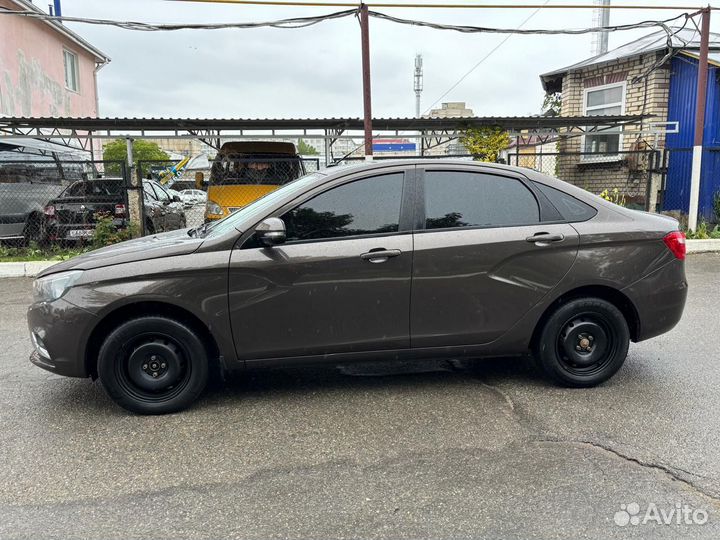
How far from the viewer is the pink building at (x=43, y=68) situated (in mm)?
18703

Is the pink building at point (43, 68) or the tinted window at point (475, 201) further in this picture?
the pink building at point (43, 68)

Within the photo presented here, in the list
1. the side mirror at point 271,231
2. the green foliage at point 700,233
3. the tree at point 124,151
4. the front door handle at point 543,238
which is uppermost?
the tree at point 124,151

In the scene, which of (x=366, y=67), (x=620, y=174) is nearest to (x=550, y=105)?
(x=620, y=174)

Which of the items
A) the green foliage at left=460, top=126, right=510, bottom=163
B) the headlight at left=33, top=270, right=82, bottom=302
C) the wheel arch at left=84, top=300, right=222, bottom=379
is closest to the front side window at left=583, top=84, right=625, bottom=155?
the green foliage at left=460, top=126, right=510, bottom=163

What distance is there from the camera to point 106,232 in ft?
32.2

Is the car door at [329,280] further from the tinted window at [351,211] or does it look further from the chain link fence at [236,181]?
the chain link fence at [236,181]

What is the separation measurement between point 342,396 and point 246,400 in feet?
2.22

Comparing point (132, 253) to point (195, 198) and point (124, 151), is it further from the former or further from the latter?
point (124, 151)

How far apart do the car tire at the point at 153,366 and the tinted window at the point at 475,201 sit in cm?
180

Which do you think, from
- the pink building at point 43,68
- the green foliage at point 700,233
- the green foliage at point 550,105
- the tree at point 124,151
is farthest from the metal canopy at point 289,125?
the tree at point 124,151

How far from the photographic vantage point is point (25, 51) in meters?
19.8

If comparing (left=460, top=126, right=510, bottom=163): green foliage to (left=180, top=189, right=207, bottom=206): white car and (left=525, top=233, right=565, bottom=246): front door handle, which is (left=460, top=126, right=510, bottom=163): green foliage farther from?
(left=525, top=233, right=565, bottom=246): front door handle

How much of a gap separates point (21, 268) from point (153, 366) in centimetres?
675

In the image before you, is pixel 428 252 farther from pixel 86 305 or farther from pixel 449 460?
pixel 86 305
